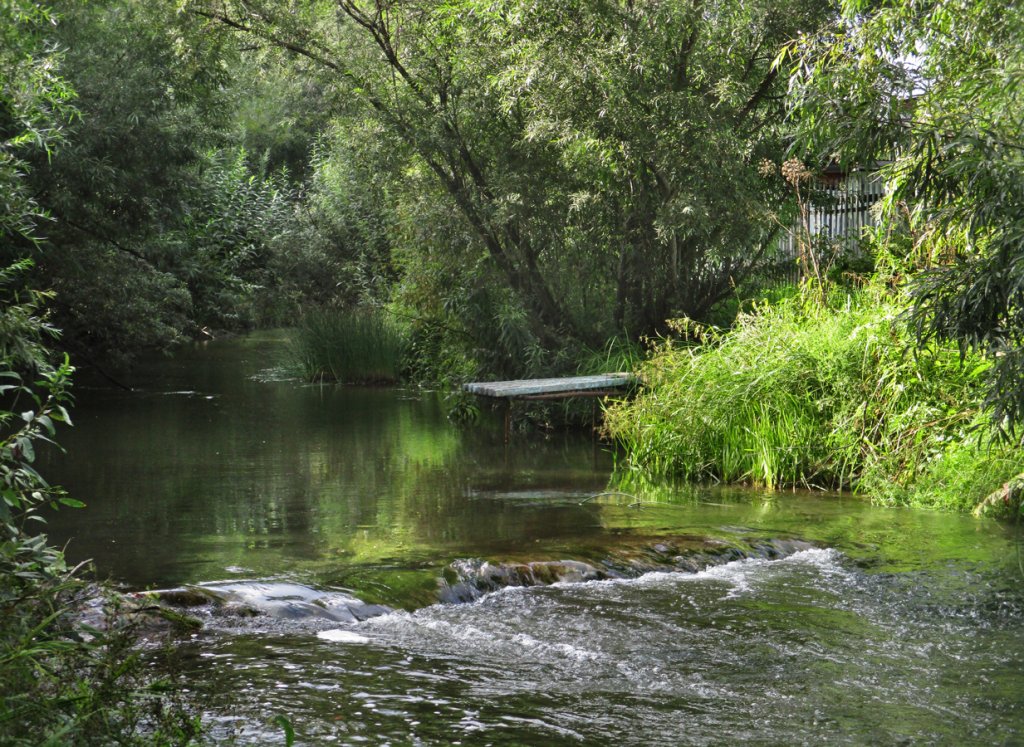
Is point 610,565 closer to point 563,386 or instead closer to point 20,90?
point 563,386

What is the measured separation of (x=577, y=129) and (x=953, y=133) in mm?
5502

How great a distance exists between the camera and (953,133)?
5.79 m

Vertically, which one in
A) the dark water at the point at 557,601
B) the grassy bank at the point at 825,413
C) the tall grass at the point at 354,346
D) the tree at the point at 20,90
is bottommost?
the dark water at the point at 557,601

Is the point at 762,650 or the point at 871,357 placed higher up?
the point at 871,357

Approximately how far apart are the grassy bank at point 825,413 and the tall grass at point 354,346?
7761mm

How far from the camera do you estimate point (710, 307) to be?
1278cm

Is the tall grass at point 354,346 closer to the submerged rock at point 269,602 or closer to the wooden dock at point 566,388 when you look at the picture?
the wooden dock at point 566,388

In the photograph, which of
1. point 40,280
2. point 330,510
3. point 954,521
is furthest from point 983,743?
point 40,280

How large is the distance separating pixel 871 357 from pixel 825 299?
4.71ft

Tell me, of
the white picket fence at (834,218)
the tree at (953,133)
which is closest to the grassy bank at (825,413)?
the tree at (953,133)

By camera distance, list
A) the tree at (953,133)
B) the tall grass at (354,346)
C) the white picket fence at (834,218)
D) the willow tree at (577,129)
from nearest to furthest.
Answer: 1. the tree at (953,133)
2. the willow tree at (577,129)
3. the white picket fence at (834,218)
4. the tall grass at (354,346)

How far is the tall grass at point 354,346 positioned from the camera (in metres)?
17.6

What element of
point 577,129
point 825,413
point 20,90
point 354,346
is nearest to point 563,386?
Answer: point 577,129

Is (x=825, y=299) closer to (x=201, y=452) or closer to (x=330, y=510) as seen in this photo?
(x=330, y=510)
